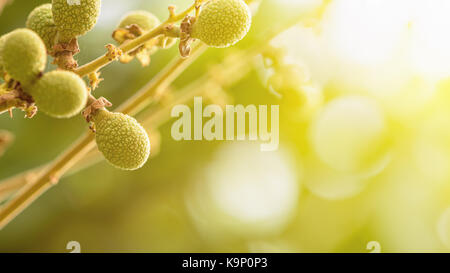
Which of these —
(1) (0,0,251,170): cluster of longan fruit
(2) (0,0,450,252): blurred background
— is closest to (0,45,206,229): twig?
(1) (0,0,251,170): cluster of longan fruit

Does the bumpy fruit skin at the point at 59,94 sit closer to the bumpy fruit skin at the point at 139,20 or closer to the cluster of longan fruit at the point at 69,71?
the cluster of longan fruit at the point at 69,71

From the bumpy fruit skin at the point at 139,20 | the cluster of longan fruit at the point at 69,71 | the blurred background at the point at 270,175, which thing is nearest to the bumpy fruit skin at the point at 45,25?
the cluster of longan fruit at the point at 69,71

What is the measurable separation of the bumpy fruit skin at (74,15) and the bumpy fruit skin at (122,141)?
103 mm

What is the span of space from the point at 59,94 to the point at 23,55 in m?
0.05

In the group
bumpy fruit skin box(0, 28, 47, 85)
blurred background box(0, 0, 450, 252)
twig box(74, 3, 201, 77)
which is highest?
blurred background box(0, 0, 450, 252)

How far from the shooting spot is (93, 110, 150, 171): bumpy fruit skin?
1.68ft

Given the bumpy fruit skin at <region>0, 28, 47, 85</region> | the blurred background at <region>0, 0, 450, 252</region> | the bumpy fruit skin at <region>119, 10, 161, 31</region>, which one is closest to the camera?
the bumpy fruit skin at <region>0, 28, 47, 85</region>

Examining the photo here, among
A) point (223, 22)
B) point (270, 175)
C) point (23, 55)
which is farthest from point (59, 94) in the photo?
point (270, 175)

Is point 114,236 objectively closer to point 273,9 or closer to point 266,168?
point 266,168

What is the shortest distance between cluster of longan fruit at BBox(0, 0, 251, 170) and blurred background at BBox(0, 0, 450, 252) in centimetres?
76

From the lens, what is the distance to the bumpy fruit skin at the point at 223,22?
1.66 ft

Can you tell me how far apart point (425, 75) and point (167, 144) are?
0.82 metres

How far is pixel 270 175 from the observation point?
1.47m

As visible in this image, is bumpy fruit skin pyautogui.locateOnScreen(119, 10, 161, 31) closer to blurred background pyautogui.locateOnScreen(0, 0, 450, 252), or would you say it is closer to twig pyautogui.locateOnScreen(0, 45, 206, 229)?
twig pyautogui.locateOnScreen(0, 45, 206, 229)
